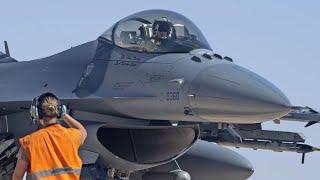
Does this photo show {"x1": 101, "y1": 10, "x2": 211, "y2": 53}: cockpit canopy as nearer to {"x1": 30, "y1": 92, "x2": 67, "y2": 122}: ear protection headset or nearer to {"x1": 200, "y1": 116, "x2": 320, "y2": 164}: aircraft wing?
{"x1": 200, "y1": 116, "x2": 320, "y2": 164}: aircraft wing

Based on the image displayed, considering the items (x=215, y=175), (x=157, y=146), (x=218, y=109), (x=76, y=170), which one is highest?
(x=76, y=170)

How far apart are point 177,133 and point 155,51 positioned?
1.10 meters

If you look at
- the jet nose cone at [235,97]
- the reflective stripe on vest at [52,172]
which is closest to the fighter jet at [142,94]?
the jet nose cone at [235,97]

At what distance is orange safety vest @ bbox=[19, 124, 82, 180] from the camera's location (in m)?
4.38

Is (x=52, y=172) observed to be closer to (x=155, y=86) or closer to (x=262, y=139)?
(x=155, y=86)

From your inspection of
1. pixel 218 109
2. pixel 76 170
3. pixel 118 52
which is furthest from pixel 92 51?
pixel 76 170

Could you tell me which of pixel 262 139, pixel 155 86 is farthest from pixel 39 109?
pixel 262 139

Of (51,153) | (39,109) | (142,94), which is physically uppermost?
(39,109)

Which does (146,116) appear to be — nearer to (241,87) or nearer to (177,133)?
(177,133)

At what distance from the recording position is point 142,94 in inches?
359

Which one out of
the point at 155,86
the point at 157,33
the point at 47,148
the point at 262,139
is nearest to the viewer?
the point at 47,148

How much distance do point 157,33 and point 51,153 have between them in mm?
5293

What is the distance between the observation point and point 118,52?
966 centimetres

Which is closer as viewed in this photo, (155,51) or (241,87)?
(241,87)
